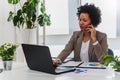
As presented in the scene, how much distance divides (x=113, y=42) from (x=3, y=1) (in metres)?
1.92

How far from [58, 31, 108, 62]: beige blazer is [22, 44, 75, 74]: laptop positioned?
74 centimetres

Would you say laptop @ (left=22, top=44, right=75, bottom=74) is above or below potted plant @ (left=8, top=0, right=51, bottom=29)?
below

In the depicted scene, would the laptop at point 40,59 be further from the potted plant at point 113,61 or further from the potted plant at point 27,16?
the potted plant at point 27,16

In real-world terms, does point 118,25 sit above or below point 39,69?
above

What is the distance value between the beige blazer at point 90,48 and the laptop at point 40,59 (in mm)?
737

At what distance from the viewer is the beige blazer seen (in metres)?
2.55

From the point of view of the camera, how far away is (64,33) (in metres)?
3.79

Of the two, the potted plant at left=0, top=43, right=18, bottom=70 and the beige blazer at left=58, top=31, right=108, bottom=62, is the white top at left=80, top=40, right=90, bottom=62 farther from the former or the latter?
the potted plant at left=0, top=43, right=18, bottom=70

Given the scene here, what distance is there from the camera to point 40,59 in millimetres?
1753

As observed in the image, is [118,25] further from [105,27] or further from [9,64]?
[9,64]

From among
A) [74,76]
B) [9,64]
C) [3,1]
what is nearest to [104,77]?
[74,76]

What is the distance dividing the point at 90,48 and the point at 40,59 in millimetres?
1023

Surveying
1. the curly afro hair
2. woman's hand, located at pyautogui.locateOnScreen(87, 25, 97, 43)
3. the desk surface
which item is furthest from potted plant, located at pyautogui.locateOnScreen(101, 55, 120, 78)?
the curly afro hair

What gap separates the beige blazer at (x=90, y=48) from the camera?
8.37ft
